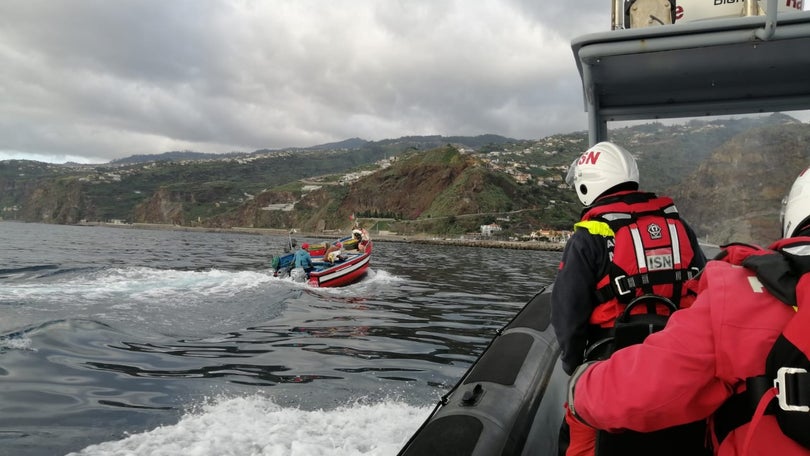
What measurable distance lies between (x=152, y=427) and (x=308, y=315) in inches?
262

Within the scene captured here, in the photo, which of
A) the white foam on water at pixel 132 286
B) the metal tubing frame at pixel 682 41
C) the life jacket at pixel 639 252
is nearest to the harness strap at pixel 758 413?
the life jacket at pixel 639 252

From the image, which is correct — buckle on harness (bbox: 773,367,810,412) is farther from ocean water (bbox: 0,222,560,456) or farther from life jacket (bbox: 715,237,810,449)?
ocean water (bbox: 0,222,560,456)

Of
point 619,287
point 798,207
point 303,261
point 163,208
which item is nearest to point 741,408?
point 798,207

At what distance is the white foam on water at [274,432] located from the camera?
418cm

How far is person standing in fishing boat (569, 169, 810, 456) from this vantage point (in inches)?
41.3

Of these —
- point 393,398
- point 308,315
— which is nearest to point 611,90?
point 393,398

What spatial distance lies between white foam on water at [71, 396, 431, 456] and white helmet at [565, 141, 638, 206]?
2836 mm

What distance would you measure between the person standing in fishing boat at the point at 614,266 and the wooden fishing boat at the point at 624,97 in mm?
726

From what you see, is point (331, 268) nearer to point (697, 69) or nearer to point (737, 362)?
point (697, 69)

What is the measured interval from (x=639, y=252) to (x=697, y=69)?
77.5 inches

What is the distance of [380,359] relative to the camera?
25.0 ft

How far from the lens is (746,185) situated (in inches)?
163

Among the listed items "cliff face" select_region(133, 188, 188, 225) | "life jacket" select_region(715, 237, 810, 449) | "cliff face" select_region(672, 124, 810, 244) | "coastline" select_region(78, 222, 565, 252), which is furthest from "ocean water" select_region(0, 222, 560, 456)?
"cliff face" select_region(133, 188, 188, 225)

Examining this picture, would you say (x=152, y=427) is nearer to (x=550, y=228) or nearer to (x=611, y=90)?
(x=611, y=90)
